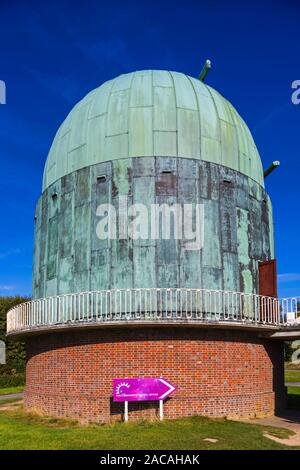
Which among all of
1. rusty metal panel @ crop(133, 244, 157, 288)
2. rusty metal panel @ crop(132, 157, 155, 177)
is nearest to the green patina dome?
rusty metal panel @ crop(132, 157, 155, 177)

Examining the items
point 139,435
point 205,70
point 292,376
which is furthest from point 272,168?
point 292,376

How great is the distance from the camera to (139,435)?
13.0 m

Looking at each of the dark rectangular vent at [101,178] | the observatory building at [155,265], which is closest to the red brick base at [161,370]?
the observatory building at [155,265]

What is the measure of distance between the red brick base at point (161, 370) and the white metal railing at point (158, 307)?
0.54m

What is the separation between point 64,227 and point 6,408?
26.5ft

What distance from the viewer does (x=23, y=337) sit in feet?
65.5

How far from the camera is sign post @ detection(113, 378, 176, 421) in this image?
15.2 metres

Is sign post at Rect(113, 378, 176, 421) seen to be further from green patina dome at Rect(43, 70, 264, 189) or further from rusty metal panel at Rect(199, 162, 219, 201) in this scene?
green patina dome at Rect(43, 70, 264, 189)

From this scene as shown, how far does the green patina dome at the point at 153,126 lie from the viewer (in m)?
18.2

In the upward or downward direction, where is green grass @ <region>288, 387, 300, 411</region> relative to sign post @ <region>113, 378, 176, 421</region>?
downward

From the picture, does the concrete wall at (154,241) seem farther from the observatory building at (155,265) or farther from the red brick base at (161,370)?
the red brick base at (161,370)

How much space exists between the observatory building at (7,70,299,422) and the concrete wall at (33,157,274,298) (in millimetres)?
41

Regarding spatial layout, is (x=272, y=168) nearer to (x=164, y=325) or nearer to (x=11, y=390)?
(x=164, y=325)

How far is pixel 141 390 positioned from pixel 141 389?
30 mm
